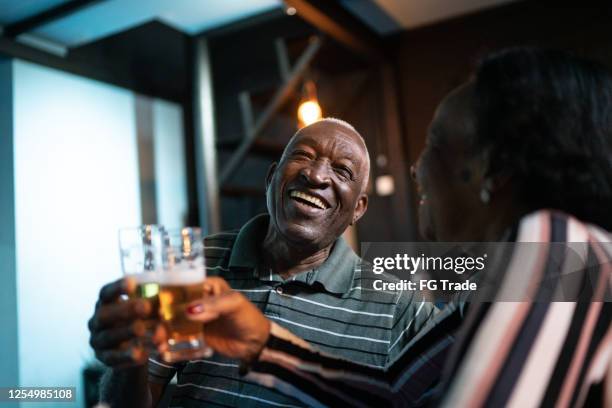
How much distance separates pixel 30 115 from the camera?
59.3 inches

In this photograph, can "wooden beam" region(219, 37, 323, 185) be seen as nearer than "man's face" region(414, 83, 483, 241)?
No

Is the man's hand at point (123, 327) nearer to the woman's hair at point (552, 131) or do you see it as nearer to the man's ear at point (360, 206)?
the woman's hair at point (552, 131)

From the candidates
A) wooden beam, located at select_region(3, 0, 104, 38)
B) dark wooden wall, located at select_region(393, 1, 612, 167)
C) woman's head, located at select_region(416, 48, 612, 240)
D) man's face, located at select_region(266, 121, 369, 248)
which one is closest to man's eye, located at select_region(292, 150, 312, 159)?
man's face, located at select_region(266, 121, 369, 248)

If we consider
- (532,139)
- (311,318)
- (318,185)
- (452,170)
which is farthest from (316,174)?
(532,139)

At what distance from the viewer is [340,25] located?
2834 millimetres

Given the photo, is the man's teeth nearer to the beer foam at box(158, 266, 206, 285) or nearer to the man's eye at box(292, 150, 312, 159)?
A: the man's eye at box(292, 150, 312, 159)

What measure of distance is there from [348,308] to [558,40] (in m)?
2.83

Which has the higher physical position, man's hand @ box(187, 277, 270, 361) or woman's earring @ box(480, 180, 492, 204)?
woman's earring @ box(480, 180, 492, 204)

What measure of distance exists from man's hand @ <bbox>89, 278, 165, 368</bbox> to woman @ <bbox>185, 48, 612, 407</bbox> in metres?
0.08

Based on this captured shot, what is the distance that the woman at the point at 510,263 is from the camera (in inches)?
26.1

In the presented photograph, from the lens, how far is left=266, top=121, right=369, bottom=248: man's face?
1283 mm

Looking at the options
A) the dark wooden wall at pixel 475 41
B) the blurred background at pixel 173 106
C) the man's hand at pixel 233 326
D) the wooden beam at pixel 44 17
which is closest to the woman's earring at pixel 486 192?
the blurred background at pixel 173 106

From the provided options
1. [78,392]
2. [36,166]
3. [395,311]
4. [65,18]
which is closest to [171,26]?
[65,18]

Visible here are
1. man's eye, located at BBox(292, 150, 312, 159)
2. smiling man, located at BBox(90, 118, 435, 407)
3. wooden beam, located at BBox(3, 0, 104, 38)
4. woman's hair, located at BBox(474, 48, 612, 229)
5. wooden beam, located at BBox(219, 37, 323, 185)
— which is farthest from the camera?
wooden beam, located at BBox(219, 37, 323, 185)
